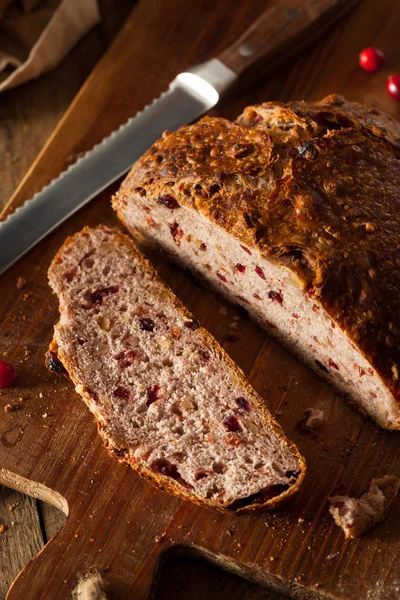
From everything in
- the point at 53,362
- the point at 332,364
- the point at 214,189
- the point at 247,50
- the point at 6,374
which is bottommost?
the point at 6,374

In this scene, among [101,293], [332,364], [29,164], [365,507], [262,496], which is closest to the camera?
[262,496]

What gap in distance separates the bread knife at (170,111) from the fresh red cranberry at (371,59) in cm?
38

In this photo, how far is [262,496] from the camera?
3.90m

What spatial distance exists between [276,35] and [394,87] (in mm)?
940

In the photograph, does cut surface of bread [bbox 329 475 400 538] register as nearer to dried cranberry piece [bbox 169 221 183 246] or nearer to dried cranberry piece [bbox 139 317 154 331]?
dried cranberry piece [bbox 139 317 154 331]

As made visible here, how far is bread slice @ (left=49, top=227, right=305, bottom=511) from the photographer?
395 centimetres

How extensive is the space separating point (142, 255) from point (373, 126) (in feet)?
5.28

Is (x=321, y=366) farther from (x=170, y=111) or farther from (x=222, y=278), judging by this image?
(x=170, y=111)

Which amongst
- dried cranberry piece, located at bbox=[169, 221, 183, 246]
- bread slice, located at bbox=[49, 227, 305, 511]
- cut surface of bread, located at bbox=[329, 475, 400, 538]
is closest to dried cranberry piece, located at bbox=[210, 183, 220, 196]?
dried cranberry piece, located at bbox=[169, 221, 183, 246]

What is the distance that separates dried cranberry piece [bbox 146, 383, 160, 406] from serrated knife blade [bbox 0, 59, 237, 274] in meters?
1.33

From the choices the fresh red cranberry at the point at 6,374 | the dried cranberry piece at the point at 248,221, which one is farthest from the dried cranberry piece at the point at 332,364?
the fresh red cranberry at the point at 6,374

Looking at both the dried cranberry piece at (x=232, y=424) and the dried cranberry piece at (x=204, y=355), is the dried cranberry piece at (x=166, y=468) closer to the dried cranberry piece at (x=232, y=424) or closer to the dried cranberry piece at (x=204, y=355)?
the dried cranberry piece at (x=232, y=424)

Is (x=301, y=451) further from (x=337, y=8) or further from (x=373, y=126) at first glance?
(x=337, y=8)

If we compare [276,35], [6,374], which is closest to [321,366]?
[6,374]
